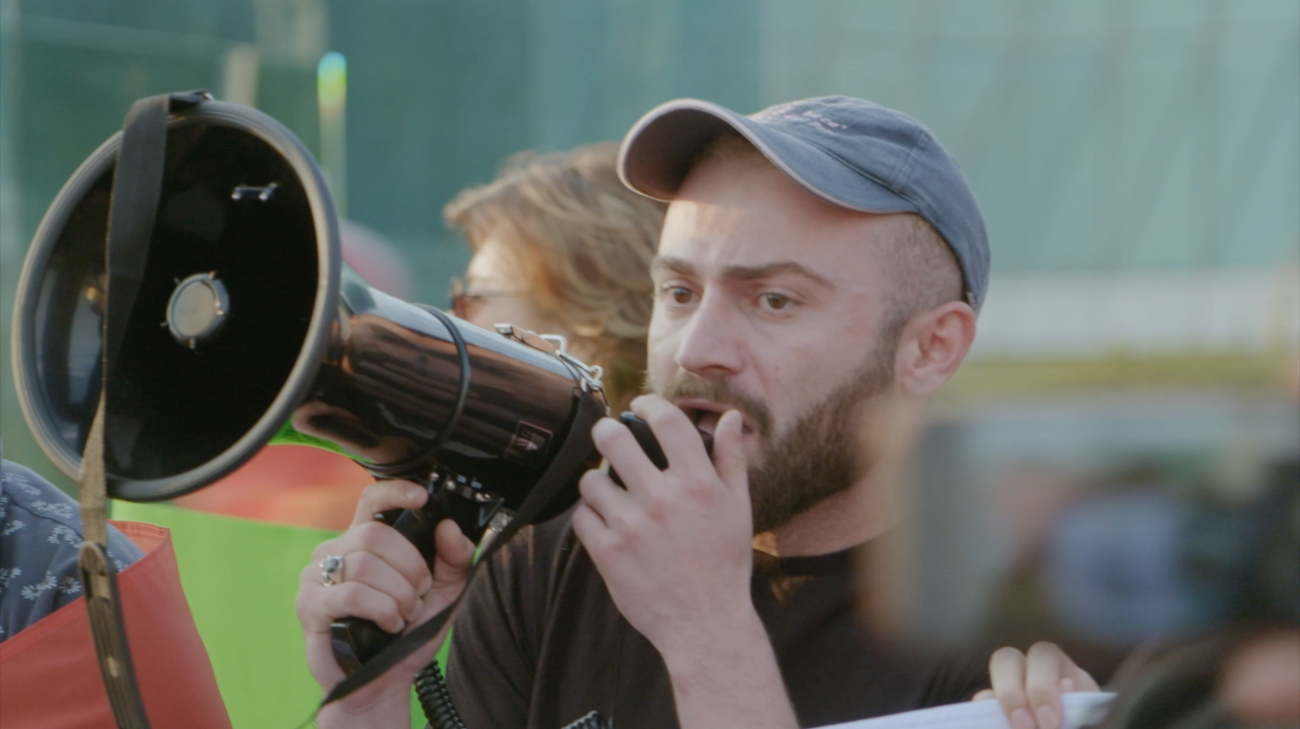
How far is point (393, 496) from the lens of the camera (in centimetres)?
146

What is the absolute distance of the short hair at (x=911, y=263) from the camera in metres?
1.78

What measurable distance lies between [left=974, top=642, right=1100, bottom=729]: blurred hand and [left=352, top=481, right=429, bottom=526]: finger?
24.6 inches

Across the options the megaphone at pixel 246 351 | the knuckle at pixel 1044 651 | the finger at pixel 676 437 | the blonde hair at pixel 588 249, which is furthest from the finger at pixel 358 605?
the blonde hair at pixel 588 249

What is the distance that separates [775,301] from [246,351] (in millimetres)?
675

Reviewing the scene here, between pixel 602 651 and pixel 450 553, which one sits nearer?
pixel 450 553

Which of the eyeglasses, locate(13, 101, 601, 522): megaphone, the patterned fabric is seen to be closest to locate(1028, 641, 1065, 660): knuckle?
locate(13, 101, 601, 522): megaphone

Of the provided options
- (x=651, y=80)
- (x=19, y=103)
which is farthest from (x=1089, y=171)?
(x=19, y=103)

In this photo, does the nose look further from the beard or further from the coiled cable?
the coiled cable

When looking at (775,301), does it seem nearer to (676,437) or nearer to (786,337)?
(786,337)

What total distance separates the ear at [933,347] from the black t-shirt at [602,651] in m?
0.28

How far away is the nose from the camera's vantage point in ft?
5.57

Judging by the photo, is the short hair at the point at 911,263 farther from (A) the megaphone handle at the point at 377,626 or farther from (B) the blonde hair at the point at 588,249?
(B) the blonde hair at the point at 588,249

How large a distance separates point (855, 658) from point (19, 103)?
600 centimetres

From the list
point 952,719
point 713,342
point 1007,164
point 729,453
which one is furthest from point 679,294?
point 1007,164
